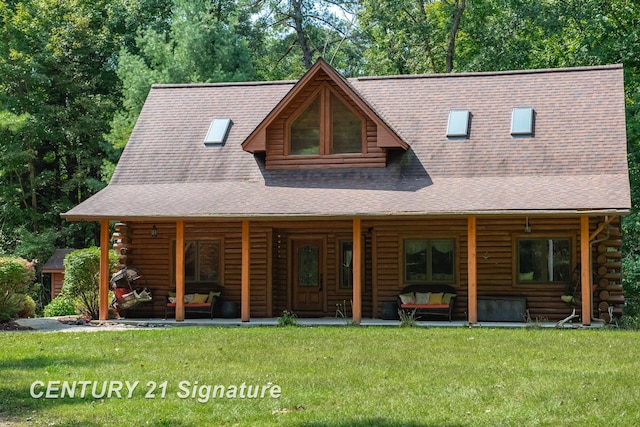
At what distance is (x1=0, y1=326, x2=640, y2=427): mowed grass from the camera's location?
31.0 ft

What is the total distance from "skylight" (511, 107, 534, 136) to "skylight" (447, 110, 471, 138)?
1.08 meters

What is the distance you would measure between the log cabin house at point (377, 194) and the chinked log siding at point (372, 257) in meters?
0.03

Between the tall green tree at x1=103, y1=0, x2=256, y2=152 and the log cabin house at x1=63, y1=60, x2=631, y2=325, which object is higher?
the tall green tree at x1=103, y1=0, x2=256, y2=152

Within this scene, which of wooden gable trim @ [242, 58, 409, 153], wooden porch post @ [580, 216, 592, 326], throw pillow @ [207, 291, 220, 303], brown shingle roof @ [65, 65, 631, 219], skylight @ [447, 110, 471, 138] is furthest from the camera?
skylight @ [447, 110, 471, 138]

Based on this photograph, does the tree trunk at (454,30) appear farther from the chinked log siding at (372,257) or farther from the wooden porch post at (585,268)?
the wooden porch post at (585,268)

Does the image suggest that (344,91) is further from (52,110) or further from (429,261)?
(52,110)

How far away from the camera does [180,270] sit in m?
20.6

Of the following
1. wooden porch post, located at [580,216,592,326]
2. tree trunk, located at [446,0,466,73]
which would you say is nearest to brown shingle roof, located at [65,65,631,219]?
wooden porch post, located at [580,216,592,326]

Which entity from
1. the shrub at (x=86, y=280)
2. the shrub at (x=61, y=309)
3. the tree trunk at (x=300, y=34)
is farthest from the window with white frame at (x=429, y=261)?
the tree trunk at (x=300, y=34)

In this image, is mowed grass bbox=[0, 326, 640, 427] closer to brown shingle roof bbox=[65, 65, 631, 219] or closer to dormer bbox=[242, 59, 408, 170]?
brown shingle roof bbox=[65, 65, 631, 219]

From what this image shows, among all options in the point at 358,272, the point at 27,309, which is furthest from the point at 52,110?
the point at 358,272

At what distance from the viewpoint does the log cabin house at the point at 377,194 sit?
2033 centimetres

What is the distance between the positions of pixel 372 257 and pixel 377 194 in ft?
6.58

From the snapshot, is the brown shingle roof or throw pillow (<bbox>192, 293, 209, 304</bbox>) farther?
throw pillow (<bbox>192, 293, 209, 304</bbox>)
